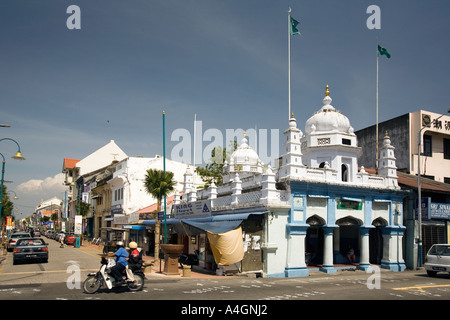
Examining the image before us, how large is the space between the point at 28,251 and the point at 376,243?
2125 cm

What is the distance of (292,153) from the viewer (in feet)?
70.3

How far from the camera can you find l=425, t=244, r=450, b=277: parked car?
2030cm

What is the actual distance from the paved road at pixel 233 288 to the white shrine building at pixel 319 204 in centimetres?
224

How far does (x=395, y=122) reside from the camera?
37.5m

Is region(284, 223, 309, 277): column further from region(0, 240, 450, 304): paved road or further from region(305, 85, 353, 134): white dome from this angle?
region(305, 85, 353, 134): white dome

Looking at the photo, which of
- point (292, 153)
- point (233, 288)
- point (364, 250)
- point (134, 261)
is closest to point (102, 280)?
point (134, 261)

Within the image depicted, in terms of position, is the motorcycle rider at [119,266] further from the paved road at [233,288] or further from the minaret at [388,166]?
the minaret at [388,166]

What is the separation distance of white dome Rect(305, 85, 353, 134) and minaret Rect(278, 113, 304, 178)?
354 cm

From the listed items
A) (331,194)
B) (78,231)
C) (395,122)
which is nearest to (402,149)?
(395,122)

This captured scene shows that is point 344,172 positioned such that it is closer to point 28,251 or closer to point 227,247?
point 227,247

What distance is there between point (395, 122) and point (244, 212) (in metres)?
21.7

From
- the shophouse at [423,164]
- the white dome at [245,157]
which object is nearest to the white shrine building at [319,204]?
the shophouse at [423,164]
